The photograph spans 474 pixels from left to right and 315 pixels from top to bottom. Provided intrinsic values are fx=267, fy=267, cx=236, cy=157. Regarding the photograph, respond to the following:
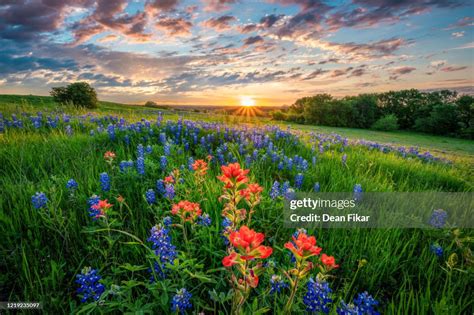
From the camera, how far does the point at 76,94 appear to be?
35188mm

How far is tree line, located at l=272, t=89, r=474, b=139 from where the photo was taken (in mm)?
39250

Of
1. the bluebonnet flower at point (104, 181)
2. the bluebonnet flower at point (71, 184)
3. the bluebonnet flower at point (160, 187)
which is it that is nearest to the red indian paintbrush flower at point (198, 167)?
the bluebonnet flower at point (160, 187)

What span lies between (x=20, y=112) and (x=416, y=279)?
10.7 meters

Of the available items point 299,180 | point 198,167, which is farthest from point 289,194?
point 198,167

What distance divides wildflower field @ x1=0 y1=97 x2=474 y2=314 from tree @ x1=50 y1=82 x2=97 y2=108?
117 ft

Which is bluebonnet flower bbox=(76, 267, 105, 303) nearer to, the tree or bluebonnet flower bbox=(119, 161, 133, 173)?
bluebonnet flower bbox=(119, 161, 133, 173)

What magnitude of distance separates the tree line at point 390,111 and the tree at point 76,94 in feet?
112

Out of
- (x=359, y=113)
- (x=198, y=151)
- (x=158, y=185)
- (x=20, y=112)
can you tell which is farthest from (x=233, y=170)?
(x=359, y=113)

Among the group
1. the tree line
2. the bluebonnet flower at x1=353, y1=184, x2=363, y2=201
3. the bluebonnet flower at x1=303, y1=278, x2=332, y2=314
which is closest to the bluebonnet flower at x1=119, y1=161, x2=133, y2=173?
the bluebonnet flower at x1=303, y1=278, x2=332, y2=314

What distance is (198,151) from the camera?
562 cm

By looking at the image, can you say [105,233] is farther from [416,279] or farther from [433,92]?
[433,92]

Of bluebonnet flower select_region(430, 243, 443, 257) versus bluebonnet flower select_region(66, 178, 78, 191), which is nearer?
bluebonnet flower select_region(430, 243, 443, 257)

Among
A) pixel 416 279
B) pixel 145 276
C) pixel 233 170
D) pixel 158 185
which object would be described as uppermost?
pixel 233 170

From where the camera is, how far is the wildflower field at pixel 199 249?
1739mm
